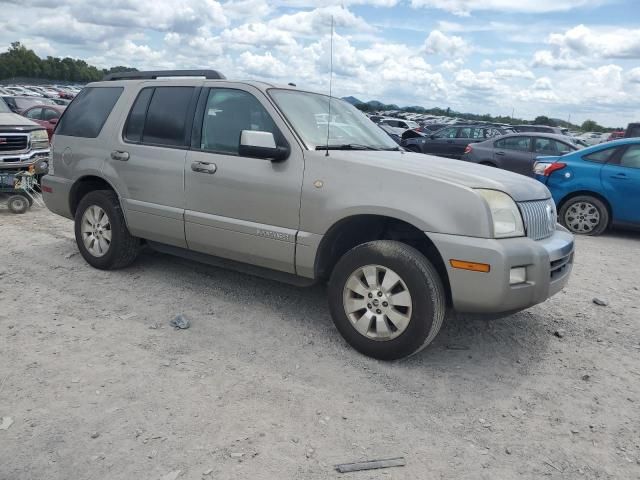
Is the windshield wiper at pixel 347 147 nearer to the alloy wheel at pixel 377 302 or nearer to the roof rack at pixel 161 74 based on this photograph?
the alloy wheel at pixel 377 302

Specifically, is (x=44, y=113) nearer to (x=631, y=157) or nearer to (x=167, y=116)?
(x=167, y=116)

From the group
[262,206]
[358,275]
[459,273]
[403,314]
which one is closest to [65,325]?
[262,206]

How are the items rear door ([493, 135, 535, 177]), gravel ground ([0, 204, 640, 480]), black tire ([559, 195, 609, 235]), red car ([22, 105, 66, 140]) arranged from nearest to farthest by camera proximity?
gravel ground ([0, 204, 640, 480]) < black tire ([559, 195, 609, 235]) < rear door ([493, 135, 535, 177]) < red car ([22, 105, 66, 140])

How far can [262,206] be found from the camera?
430 centimetres

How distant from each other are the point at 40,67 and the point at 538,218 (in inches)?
4742

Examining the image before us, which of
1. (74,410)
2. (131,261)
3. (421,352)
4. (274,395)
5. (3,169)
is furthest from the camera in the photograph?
(3,169)

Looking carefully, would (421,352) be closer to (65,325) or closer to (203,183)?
(203,183)

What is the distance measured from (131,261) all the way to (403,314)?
311 cm

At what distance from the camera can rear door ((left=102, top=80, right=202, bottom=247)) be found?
486cm

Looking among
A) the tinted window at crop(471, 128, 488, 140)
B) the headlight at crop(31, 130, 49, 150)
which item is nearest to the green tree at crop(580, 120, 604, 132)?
the tinted window at crop(471, 128, 488, 140)

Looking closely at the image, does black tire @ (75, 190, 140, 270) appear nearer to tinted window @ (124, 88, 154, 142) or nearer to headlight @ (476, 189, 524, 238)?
tinted window @ (124, 88, 154, 142)

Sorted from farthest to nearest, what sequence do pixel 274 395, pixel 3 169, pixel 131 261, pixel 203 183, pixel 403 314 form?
pixel 3 169 < pixel 131 261 < pixel 203 183 < pixel 403 314 < pixel 274 395

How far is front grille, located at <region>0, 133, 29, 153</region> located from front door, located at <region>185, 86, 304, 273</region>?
19.7 feet

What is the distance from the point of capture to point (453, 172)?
389 centimetres
